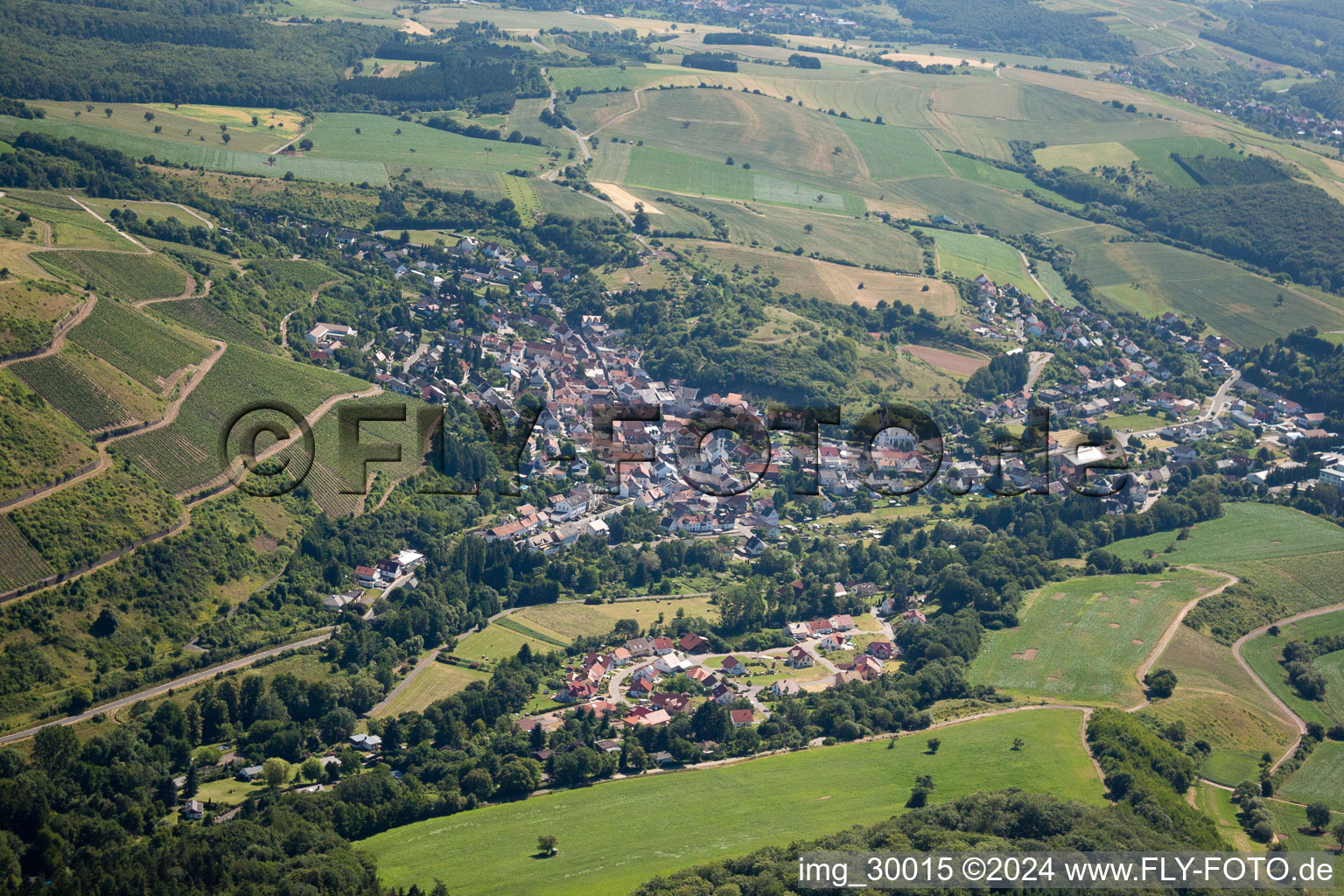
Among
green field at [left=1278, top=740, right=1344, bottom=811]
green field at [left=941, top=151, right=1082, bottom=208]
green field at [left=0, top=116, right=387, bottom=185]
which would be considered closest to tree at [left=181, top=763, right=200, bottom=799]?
green field at [left=1278, top=740, right=1344, bottom=811]

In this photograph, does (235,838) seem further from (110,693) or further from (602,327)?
(602,327)

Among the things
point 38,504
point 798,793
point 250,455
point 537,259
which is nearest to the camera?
point 798,793

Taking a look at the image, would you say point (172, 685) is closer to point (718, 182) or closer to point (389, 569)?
point (389, 569)

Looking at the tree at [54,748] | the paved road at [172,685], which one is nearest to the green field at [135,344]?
the paved road at [172,685]

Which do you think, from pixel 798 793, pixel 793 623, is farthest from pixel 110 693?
pixel 793 623

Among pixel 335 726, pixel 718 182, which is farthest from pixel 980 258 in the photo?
pixel 335 726

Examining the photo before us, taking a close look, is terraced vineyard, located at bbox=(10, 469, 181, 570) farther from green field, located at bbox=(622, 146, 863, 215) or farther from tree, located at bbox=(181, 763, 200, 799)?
green field, located at bbox=(622, 146, 863, 215)

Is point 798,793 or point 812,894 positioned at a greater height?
point 812,894
